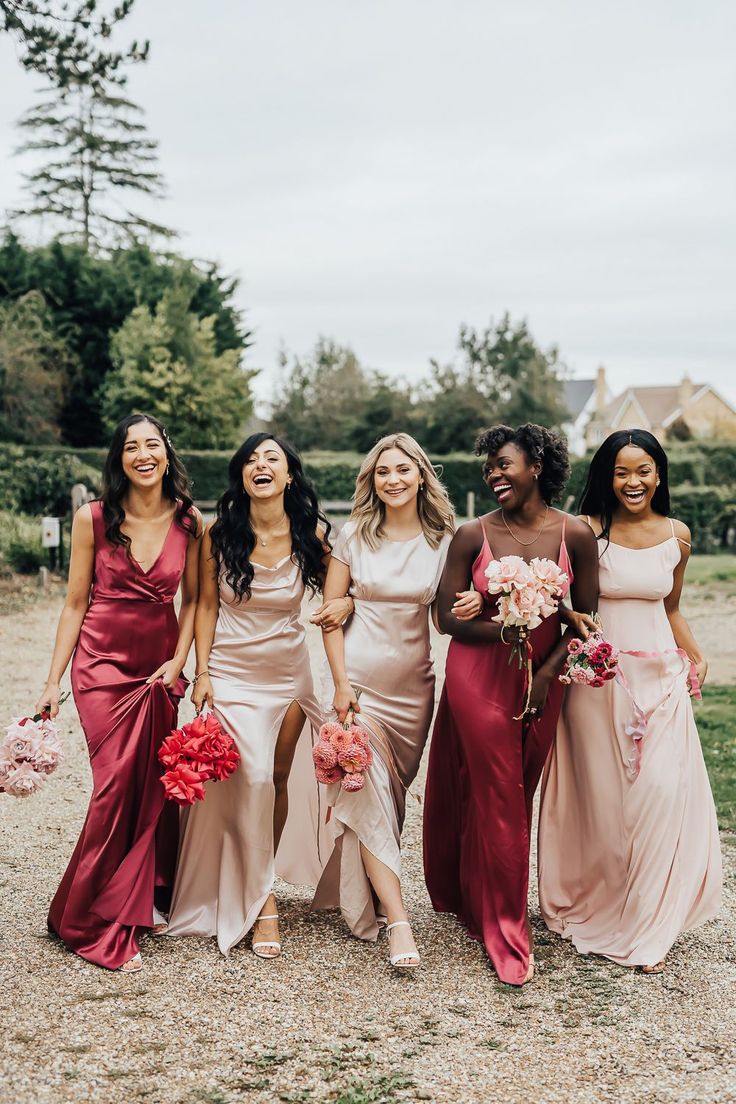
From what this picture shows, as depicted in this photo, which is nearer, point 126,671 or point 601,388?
point 126,671

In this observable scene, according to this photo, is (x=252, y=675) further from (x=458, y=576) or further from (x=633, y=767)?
(x=633, y=767)

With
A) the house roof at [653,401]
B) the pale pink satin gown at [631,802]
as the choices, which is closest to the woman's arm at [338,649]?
the pale pink satin gown at [631,802]

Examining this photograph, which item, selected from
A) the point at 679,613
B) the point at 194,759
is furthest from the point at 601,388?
the point at 194,759

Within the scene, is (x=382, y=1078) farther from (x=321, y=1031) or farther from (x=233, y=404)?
(x=233, y=404)

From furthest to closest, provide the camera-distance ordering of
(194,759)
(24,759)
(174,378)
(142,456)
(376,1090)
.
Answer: (174,378) → (142,456) → (194,759) → (24,759) → (376,1090)

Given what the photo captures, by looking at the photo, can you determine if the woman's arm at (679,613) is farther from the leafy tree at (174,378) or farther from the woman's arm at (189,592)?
the leafy tree at (174,378)

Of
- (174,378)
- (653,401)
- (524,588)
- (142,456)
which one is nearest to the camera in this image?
(524,588)

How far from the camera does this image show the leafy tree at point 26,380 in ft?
92.2

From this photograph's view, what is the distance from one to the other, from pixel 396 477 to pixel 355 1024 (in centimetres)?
224

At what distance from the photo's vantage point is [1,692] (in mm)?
11172

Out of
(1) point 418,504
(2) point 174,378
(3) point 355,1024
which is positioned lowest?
(3) point 355,1024

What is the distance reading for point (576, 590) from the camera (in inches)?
194

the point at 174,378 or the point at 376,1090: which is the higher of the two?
the point at 174,378

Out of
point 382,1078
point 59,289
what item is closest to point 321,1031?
point 382,1078
